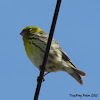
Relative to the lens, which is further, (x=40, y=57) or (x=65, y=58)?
(x=65, y=58)

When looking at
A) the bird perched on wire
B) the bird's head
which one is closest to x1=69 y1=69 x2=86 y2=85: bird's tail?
the bird perched on wire

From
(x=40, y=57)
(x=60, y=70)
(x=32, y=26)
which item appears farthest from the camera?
(x=32, y=26)

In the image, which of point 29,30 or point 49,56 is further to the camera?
point 29,30

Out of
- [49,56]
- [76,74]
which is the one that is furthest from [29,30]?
[76,74]

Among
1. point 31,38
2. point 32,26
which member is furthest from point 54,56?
point 32,26

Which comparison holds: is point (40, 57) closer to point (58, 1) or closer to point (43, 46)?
point (43, 46)

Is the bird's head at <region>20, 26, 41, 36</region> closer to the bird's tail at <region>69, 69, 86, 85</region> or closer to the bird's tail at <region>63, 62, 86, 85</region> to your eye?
the bird's tail at <region>63, 62, 86, 85</region>

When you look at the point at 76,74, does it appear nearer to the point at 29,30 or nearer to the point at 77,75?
the point at 77,75

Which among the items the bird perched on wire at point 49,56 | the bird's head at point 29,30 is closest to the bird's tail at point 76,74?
the bird perched on wire at point 49,56
